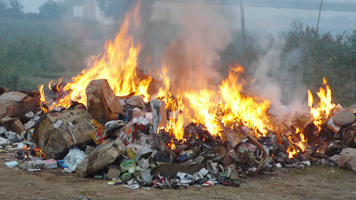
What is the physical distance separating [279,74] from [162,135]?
357 inches

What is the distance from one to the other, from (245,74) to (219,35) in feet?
13.4

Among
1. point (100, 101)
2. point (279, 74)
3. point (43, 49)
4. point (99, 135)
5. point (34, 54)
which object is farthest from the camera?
point (43, 49)

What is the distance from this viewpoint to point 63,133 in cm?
582

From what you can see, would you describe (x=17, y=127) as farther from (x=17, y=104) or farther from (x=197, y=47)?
(x=197, y=47)

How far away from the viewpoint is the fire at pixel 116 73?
8414 mm

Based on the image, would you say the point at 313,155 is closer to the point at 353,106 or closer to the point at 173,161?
the point at 173,161

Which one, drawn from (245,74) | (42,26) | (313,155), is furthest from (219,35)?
(42,26)

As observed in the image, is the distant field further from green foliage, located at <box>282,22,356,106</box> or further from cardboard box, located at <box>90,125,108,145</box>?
green foliage, located at <box>282,22,356,106</box>

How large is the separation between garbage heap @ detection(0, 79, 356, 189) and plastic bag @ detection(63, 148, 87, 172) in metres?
0.02

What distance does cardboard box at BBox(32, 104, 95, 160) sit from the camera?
571 centimetres

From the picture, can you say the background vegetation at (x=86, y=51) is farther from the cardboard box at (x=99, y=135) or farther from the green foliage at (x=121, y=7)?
the cardboard box at (x=99, y=135)

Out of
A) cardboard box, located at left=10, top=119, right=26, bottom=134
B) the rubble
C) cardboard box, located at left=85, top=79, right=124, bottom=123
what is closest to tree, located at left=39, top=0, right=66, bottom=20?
cardboard box, located at left=10, top=119, right=26, bottom=134

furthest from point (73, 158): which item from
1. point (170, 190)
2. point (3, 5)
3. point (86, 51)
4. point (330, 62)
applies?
point (3, 5)

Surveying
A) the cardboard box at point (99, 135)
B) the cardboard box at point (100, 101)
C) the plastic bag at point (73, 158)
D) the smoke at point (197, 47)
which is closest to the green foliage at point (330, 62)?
the smoke at point (197, 47)
